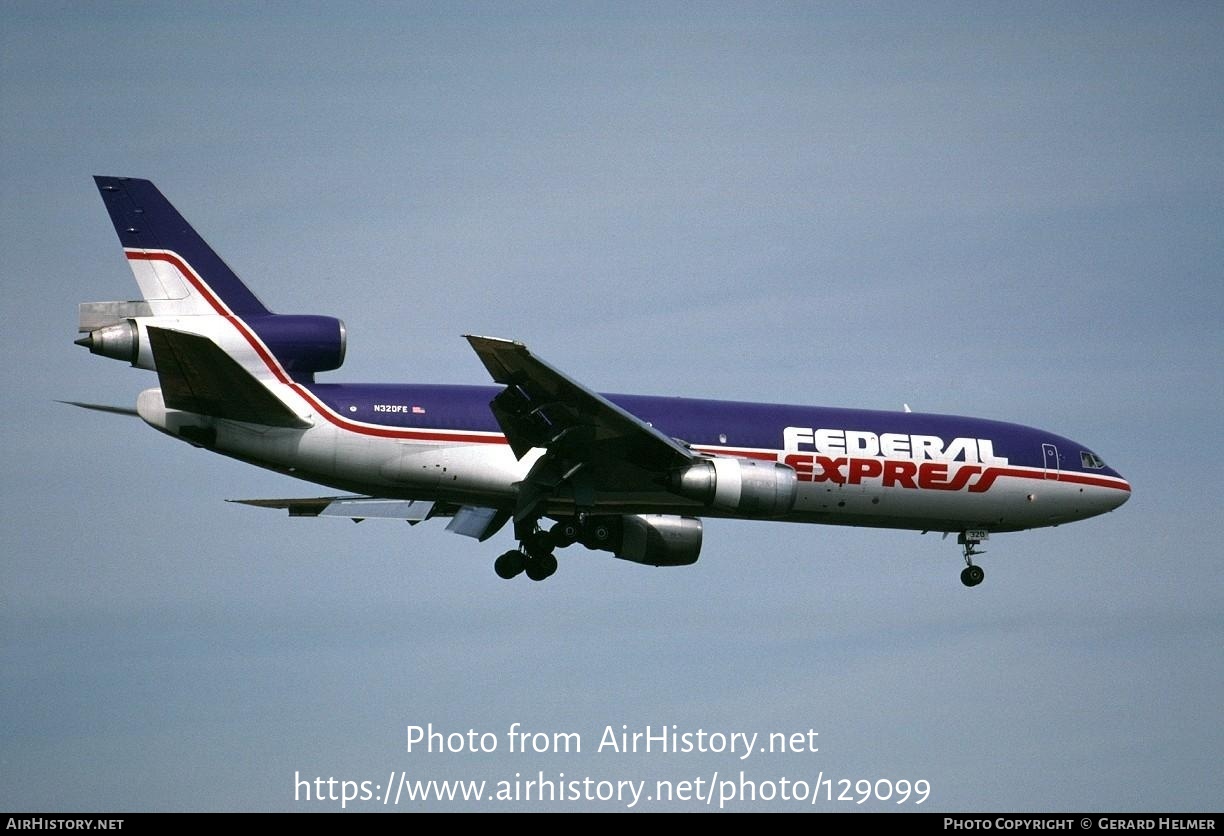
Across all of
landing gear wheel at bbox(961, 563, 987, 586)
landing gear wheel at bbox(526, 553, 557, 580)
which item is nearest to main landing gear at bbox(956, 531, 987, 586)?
landing gear wheel at bbox(961, 563, 987, 586)

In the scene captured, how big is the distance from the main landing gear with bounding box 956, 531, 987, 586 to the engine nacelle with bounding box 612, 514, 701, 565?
629 centimetres

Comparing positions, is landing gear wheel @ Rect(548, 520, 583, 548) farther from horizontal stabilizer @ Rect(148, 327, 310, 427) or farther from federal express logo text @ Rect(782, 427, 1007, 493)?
horizontal stabilizer @ Rect(148, 327, 310, 427)

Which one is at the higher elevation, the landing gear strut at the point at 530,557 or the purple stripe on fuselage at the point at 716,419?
the purple stripe on fuselage at the point at 716,419

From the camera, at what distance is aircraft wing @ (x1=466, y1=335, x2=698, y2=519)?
101ft

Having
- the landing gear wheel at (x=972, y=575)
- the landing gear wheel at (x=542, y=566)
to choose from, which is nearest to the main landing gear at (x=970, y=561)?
the landing gear wheel at (x=972, y=575)

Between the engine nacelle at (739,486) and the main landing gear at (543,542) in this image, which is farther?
the main landing gear at (543,542)

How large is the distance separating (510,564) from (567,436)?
4.81 m

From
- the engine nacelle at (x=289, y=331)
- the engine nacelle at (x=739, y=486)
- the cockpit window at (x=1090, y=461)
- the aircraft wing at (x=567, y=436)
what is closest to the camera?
the aircraft wing at (x=567, y=436)

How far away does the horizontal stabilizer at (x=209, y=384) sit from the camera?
1179 inches

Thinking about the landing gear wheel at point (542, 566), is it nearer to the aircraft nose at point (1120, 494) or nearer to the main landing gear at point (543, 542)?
the main landing gear at point (543, 542)

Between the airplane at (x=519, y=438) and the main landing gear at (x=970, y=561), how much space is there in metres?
0.43

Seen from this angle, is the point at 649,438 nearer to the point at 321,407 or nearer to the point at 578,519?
the point at 578,519

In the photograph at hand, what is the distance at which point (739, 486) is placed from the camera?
106 feet

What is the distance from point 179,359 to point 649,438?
930 centimetres
